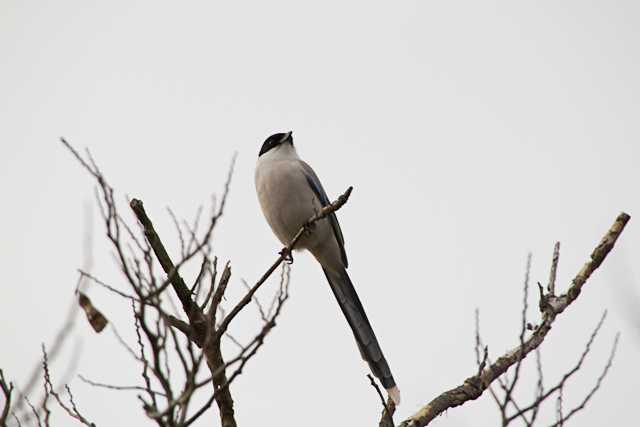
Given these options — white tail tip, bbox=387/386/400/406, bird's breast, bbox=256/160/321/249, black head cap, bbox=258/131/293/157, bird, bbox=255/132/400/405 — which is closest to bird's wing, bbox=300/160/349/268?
bird, bbox=255/132/400/405

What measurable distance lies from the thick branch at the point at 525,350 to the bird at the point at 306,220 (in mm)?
1831

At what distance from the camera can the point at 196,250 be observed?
2.58 metres

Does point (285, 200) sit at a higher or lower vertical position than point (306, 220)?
higher

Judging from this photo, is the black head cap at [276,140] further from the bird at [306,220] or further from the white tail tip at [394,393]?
the white tail tip at [394,393]

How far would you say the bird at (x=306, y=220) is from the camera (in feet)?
19.0

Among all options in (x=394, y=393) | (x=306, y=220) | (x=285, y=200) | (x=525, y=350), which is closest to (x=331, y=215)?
(x=306, y=220)

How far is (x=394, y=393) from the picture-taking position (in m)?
4.76

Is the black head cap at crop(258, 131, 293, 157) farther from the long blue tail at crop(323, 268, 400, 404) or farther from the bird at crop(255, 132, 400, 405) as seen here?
the long blue tail at crop(323, 268, 400, 404)

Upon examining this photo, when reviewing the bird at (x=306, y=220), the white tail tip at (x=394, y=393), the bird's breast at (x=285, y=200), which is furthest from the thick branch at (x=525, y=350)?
the bird's breast at (x=285, y=200)

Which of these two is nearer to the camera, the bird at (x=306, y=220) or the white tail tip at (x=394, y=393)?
the white tail tip at (x=394, y=393)

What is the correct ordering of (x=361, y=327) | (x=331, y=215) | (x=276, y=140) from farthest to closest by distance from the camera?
(x=276, y=140) < (x=331, y=215) < (x=361, y=327)

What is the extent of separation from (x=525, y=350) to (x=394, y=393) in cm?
144

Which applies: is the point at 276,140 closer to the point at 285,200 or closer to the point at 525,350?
the point at 285,200

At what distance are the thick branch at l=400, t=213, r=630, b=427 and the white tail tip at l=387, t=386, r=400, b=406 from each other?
3.10 feet
